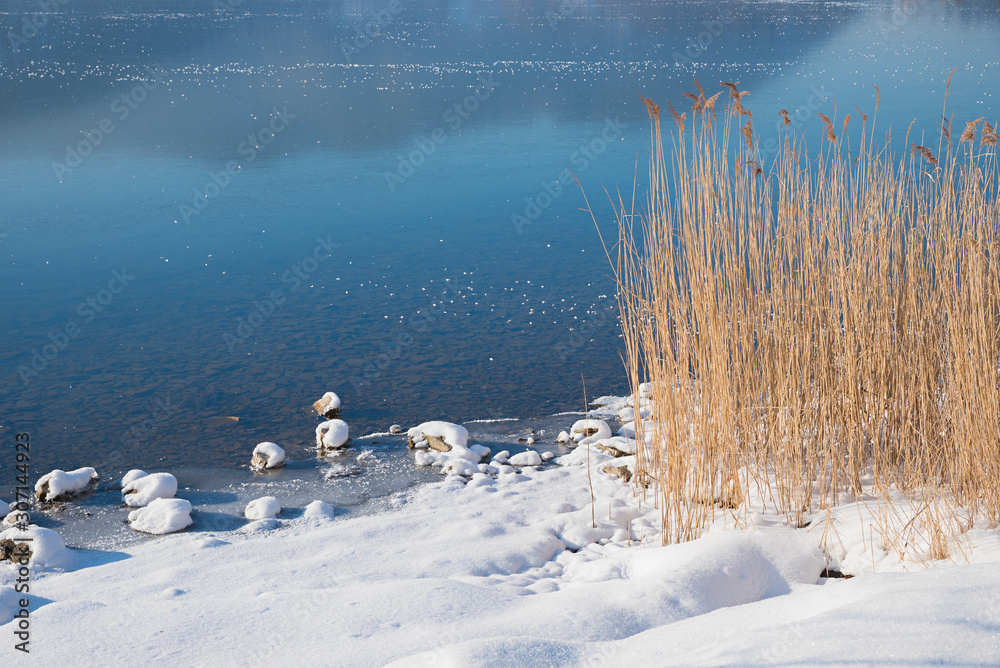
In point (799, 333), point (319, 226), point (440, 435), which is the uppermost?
point (319, 226)

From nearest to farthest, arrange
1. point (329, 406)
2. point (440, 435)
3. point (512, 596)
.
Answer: point (512, 596) → point (440, 435) → point (329, 406)

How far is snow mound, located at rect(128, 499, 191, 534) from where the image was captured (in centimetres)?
294

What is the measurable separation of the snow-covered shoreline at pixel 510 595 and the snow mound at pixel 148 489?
376mm

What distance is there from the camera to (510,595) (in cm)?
209

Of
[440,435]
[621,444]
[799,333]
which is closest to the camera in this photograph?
[799,333]

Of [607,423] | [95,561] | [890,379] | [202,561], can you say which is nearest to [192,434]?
[95,561]

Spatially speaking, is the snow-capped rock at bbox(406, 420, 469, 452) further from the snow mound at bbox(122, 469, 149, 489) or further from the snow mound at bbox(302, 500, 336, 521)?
the snow mound at bbox(122, 469, 149, 489)

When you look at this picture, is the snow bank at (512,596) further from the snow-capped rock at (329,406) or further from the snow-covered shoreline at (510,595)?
the snow-capped rock at (329,406)

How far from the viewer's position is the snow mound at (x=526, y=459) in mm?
3426

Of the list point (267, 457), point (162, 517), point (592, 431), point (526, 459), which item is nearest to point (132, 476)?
point (162, 517)

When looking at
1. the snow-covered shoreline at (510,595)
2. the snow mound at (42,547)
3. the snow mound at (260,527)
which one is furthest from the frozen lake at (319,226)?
the snow-covered shoreline at (510,595)

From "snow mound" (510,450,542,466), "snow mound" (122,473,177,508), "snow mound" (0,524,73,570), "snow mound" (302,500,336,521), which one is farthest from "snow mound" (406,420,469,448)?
"snow mound" (0,524,73,570)

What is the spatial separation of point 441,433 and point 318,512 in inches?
29.8

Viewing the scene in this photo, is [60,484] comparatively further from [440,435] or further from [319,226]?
[319,226]
